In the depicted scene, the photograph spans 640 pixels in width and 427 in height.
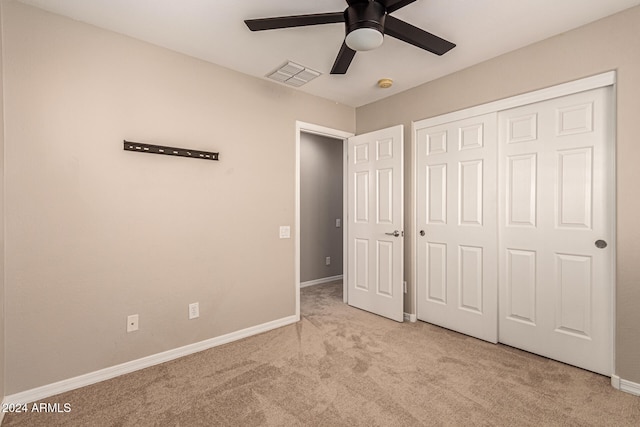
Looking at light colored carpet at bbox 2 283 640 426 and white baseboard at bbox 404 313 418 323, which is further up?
white baseboard at bbox 404 313 418 323

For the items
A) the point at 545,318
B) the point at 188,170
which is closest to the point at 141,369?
the point at 188,170

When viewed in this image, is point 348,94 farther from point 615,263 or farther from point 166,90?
point 615,263

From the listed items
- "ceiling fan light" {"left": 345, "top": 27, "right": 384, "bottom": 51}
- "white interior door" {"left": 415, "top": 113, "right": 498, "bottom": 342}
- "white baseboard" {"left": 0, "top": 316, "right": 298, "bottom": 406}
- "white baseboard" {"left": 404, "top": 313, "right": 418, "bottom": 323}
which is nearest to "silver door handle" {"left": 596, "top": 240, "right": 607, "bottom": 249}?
"white interior door" {"left": 415, "top": 113, "right": 498, "bottom": 342}

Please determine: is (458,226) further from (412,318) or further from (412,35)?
(412,35)

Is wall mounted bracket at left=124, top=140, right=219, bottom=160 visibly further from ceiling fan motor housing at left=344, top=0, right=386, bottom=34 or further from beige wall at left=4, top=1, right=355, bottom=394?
ceiling fan motor housing at left=344, top=0, right=386, bottom=34

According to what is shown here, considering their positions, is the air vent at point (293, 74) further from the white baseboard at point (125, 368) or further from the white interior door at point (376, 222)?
the white baseboard at point (125, 368)

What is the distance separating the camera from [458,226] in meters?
2.96

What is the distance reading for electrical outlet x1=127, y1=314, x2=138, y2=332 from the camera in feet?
7.59

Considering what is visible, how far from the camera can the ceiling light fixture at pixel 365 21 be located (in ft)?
5.28

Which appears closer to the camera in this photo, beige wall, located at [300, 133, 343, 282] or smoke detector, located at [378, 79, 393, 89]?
smoke detector, located at [378, 79, 393, 89]

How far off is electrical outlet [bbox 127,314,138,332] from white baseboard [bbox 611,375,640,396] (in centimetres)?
337

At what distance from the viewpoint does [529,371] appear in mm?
2252

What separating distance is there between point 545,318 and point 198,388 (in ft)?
8.68

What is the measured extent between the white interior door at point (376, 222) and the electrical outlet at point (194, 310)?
1.86 metres
